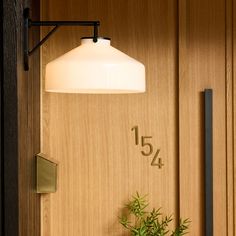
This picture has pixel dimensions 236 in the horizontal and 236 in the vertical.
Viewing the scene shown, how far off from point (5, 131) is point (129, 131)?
101cm

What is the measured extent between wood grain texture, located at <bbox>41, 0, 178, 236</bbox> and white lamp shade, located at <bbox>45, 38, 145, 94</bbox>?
0.87 m

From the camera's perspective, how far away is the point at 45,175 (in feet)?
7.41

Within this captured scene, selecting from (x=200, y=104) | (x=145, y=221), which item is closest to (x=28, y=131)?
(x=145, y=221)

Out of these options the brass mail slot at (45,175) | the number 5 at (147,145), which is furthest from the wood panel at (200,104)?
the brass mail slot at (45,175)

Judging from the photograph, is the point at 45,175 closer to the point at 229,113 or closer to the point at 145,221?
the point at 145,221

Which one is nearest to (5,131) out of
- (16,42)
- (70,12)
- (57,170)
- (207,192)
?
(16,42)

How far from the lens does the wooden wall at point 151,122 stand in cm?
237

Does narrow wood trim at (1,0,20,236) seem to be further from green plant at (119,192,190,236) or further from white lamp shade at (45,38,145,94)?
green plant at (119,192,190,236)

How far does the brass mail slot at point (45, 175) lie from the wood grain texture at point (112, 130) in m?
0.10

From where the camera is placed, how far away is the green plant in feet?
7.36

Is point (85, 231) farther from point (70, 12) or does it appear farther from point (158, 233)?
point (70, 12)

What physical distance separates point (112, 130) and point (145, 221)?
1.39 ft

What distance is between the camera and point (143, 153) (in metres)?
2.38

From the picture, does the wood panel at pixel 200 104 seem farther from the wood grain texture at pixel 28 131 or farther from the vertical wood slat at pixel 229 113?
the wood grain texture at pixel 28 131
